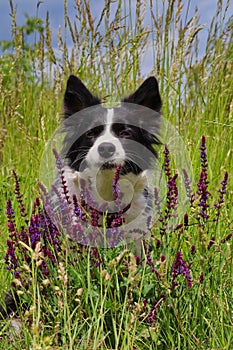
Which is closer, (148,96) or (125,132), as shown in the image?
(125,132)

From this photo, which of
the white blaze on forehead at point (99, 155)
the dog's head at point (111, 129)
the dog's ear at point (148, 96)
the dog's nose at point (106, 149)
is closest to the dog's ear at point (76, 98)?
the dog's head at point (111, 129)

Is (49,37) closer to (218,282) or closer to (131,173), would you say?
(131,173)

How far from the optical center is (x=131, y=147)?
2.84 metres

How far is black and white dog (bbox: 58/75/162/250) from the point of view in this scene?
2.65 metres

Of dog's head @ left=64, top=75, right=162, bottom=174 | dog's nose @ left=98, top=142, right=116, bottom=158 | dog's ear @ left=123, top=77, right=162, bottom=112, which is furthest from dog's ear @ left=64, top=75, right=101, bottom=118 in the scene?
dog's nose @ left=98, top=142, right=116, bottom=158

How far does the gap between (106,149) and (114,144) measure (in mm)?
72

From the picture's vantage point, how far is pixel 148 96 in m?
2.97

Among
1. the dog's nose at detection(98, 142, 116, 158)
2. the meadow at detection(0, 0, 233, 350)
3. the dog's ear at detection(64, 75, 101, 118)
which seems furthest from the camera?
the dog's ear at detection(64, 75, 101, 118)

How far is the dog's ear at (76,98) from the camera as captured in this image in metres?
2.96

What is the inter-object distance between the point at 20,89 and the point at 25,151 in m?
0.59

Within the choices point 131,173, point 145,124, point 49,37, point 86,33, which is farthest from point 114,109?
point 49,37

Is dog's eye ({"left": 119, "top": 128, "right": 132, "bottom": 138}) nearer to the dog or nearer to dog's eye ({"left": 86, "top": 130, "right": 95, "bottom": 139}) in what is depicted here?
the dog

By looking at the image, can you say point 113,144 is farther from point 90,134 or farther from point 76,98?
point 76,98

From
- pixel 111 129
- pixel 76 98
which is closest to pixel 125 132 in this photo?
pixel 111 129
